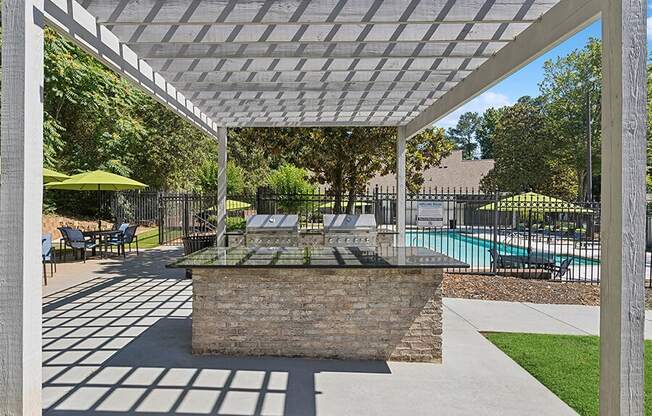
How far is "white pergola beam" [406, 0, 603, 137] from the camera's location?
362cm

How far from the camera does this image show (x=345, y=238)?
10.6m

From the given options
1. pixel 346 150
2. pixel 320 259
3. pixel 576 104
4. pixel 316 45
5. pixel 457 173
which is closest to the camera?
pixel 320 259

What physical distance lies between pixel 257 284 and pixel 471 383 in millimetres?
2360

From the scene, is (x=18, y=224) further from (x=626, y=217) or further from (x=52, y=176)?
(x=52, y=176)

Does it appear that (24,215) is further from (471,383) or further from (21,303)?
(471,383)

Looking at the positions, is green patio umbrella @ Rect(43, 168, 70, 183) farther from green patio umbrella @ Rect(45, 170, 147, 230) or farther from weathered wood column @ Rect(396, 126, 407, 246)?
weathered wood column @ Rect(396, 126, 407, 246)

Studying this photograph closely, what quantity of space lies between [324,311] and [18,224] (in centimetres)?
303

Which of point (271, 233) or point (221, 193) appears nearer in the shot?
point (271, 233)

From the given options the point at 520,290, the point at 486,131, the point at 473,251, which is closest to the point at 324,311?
the point at 520,290

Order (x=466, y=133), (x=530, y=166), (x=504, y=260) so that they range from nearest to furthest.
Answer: (x=504, y=260), (x=530, y=166), (x=466, y=133)

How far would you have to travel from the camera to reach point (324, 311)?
16.5 ft

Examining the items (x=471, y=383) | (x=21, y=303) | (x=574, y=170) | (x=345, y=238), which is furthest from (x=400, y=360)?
(x=574, y=170)

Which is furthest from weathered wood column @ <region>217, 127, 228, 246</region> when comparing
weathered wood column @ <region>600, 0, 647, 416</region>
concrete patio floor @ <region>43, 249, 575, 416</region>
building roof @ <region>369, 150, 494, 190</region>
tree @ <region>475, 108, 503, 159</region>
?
tree @ <region>475, 108, 503, 159</region>

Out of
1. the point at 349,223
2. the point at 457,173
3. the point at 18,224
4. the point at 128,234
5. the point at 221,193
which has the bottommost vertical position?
the point at 128,234
